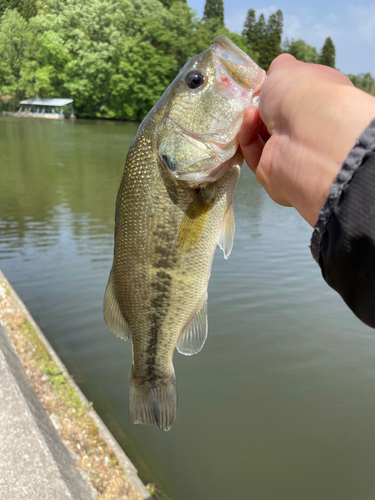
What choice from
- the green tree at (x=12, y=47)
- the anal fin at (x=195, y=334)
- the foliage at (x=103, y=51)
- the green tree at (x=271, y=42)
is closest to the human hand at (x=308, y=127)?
the anal fin at (x=195, y=334)

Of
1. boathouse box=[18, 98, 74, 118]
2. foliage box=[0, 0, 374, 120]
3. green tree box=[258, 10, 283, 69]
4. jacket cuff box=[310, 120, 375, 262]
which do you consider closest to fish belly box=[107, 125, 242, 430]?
jacket cuff box=[310, 120, 375, 262]

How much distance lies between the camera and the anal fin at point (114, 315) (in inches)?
91.9

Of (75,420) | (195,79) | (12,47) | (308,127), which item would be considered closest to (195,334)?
(195,79)

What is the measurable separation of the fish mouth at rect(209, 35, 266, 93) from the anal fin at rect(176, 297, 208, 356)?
1163 mm

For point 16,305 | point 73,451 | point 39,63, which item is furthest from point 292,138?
point 39,63

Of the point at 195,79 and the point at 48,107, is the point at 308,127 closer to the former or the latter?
the point at 195,79

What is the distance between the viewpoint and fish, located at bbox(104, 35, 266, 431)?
1914 mm

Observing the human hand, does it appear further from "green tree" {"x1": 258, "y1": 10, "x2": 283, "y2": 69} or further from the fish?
"green tree" {"x1": 258, "y1": 10, "x2": 283, "y2": 69}

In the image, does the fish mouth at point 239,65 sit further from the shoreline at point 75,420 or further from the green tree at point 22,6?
the green tree at point 22,6

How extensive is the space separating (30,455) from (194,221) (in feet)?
6.98

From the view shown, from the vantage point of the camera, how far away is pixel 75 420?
3754 mm

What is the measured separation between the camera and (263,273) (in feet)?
28.6

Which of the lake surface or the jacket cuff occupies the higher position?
the jacket cuff

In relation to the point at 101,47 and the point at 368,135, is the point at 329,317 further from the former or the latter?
the point at 101,47
